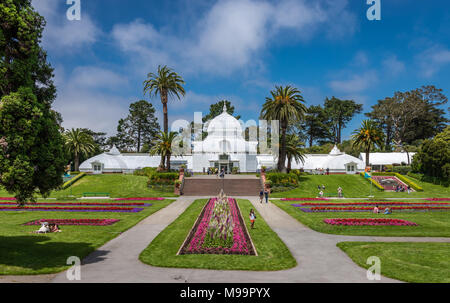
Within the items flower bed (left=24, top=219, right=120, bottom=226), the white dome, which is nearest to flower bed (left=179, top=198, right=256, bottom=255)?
flower bed (left=24, top=219, right=120, bottom=226)

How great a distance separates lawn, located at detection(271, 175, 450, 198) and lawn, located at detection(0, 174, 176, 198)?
1795cm

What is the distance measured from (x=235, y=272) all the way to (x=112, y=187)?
122ft

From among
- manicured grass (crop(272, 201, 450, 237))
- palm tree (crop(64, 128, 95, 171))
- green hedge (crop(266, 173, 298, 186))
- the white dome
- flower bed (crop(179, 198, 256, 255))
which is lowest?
manicured grass (crop(272, 201, 450, 237))

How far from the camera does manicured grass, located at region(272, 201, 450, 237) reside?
746 inches

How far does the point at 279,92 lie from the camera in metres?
48.7

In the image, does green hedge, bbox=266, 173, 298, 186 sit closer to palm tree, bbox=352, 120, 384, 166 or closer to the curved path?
palm tree, bbox=352, 120, 384, 166

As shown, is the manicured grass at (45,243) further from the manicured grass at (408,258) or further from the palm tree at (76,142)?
the palm tree at (76,142)

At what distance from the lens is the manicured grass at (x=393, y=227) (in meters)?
19.0

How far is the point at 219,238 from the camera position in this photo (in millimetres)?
16562

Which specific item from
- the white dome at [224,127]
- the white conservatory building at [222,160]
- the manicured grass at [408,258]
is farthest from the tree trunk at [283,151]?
the manicured grass at [408,258]

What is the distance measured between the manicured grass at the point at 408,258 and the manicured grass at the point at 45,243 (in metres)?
12.5

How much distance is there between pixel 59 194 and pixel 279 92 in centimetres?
3491
